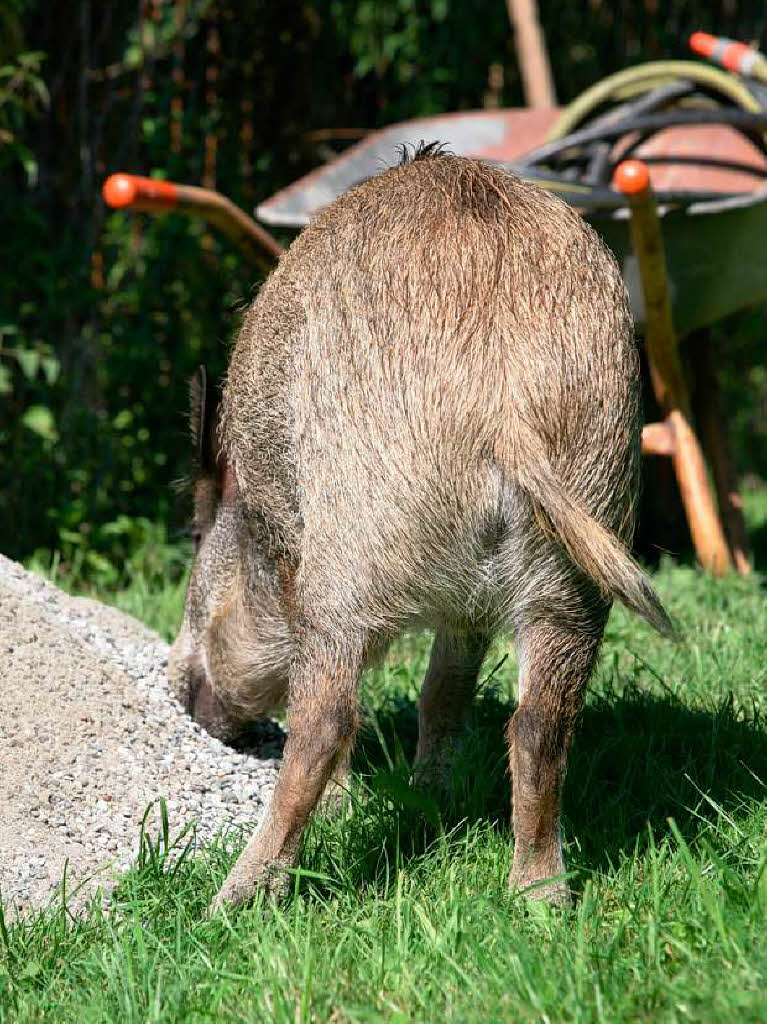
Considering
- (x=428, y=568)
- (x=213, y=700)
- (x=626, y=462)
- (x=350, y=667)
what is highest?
(x=626, y=462)

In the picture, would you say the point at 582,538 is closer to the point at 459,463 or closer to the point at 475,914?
the point at 459,463

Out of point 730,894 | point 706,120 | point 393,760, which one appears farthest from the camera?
point 706,120

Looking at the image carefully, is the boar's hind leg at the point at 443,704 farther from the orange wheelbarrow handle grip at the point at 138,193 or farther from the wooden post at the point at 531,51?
the wooden post at the point at 531,51

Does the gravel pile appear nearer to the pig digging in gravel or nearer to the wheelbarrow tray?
the pig digging in gravel

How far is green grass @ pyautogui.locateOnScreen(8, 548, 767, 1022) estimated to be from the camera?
2.14 meters

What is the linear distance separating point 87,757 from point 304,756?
33.2 inches

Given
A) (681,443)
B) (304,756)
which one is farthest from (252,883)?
(681,443)

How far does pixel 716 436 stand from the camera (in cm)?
577

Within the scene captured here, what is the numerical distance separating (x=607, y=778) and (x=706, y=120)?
8.52 ft

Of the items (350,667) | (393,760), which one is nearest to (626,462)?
(350,667)

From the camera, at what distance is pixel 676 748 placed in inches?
135

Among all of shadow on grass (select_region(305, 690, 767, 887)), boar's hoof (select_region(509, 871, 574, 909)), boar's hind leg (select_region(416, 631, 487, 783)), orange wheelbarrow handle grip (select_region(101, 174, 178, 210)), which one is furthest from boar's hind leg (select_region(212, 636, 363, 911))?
orange wheelbarrow handle grip (select_region(101, 174, 178, 210))

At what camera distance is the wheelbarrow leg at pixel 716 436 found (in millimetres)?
5641

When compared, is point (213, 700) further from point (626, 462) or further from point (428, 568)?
point (626, 462)
